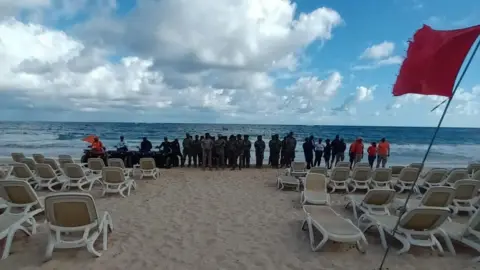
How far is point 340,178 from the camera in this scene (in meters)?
10.5

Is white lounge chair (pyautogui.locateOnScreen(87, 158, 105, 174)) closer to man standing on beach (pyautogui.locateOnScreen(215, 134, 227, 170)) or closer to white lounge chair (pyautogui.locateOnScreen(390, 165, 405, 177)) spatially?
man standing on beach (pyautogui.locateOnScreen(215, 134, 227, 170))

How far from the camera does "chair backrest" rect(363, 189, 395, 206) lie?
7031 mm

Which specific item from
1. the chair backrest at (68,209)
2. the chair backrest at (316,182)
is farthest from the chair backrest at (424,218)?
the chair backrest at (68,209)

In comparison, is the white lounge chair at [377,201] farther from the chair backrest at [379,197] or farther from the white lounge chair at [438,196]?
the white lounge chair at [438,196]

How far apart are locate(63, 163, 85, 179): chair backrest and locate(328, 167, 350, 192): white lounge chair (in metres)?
7.45

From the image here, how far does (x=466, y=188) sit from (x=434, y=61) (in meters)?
5.46

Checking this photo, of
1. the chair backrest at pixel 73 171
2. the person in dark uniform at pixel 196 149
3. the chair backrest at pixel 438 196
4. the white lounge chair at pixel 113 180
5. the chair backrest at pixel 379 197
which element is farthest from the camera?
the person in dark uniform at pixel 196 149

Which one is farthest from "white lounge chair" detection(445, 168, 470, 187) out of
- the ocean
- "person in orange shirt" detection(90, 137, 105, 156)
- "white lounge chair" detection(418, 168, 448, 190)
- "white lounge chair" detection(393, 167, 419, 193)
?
the ocean

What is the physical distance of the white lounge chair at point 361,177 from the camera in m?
10.4

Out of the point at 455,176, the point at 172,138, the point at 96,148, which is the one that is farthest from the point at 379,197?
the point at 172,138

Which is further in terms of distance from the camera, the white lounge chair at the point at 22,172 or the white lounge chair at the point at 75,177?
the white lounge chair at the point at 75,177

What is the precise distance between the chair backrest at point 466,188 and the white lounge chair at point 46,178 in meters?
10.4

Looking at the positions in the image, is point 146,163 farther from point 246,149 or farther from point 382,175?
point 382,175

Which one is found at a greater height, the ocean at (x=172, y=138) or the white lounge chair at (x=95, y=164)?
the white lounge chair at (x=95, y=164)
